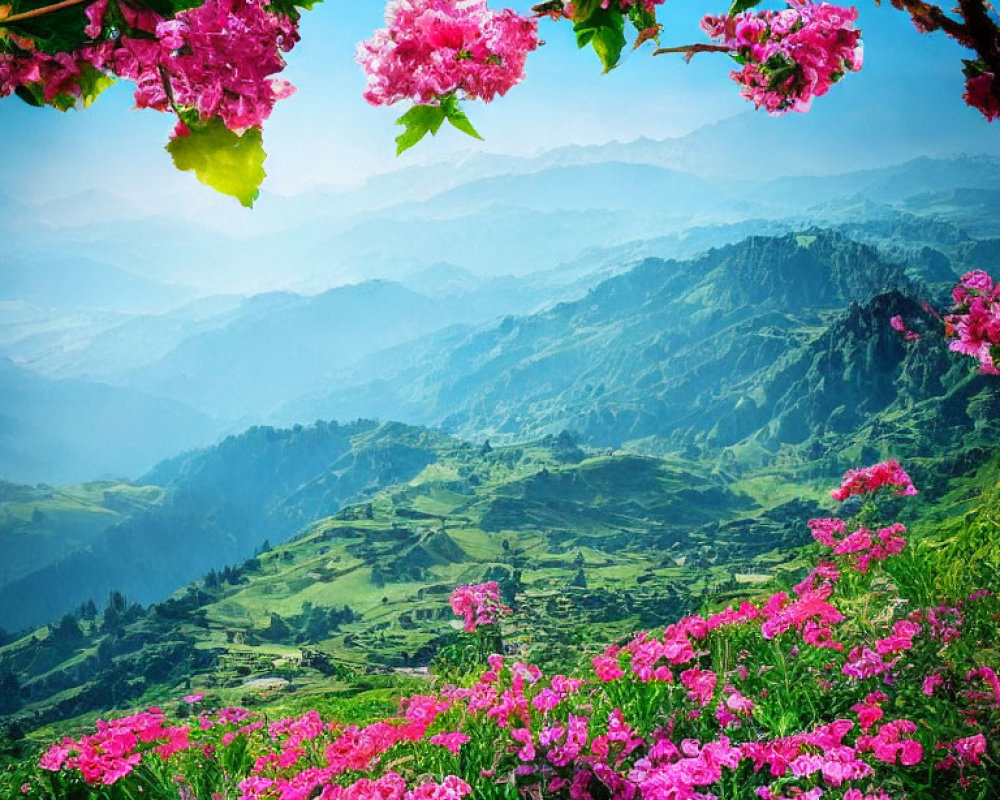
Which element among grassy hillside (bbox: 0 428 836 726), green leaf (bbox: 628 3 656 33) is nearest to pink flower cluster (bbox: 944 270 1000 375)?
green leaf (bbox: 628 3 656 33)

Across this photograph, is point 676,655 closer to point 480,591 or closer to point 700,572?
point 480,591

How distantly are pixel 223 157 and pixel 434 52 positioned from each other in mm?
701

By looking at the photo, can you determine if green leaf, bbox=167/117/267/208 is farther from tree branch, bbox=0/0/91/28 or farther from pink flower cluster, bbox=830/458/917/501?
pink flower cluster, bbox=830/458/917/501

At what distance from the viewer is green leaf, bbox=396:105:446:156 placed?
6.58ft

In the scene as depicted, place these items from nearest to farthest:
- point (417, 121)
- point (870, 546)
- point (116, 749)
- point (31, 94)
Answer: point (31, 94), point (417, 121), point (116, 749), point (870, 546)

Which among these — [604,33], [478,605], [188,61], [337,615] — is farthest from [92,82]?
[337,615]

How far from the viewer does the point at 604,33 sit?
7.18ft

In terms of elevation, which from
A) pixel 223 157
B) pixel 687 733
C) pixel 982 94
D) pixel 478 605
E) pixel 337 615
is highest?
pixel 223 157

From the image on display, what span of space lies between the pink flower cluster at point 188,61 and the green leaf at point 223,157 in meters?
0.03

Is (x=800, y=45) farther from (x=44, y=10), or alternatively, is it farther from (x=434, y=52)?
(x=44, y=10)

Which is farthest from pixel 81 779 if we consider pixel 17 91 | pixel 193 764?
pixel 17 91

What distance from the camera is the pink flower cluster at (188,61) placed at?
5.40 feet

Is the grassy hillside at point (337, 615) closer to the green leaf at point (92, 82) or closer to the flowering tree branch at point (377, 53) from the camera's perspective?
the flowering tree branch at point (377, 53)

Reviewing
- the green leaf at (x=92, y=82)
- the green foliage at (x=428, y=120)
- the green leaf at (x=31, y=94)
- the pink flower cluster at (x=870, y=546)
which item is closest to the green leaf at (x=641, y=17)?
the green foliage at (x=428, y=120)
